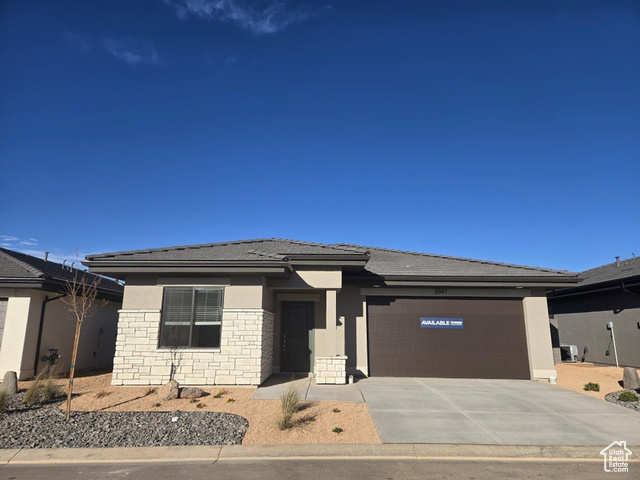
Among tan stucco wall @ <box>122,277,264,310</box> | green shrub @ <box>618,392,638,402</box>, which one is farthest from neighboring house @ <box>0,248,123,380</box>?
green shrub @ <box>618,392,638,402</box>

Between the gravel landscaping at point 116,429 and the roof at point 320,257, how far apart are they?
4.56 metres

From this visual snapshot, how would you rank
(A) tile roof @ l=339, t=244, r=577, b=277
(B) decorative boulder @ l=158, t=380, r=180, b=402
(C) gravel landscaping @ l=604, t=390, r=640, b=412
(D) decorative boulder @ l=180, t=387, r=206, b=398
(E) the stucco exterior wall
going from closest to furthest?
(C) gravel landscaping @ l=604, t=390, r=640, b=412, (B) decorative boulder @ l=158, t=380, r=180, b=402, (D) decorative boulder @ l=180, t=387, r=206, b=398, (A) tile roof @ l=339, t=244, r=577, b=277, (E) the stucco exterior wall

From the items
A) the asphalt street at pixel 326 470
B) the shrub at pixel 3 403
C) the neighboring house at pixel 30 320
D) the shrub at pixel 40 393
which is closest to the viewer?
the asphalt street at pixel 326 470

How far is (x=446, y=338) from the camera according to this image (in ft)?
46.1

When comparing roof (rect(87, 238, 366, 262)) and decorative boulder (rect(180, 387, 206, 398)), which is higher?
roof (rect(87, 238, 366, 262))

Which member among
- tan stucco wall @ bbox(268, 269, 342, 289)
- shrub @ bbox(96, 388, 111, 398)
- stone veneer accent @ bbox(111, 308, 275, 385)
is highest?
tan stucco wall @ bbox(268, 269, 342, 289)

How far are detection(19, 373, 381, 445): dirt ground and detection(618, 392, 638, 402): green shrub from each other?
6.71 m

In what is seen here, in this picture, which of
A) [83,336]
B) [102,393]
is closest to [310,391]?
[102,393]

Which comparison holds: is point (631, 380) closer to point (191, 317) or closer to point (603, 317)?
point (603, 317)

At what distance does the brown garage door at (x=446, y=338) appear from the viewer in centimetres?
1381

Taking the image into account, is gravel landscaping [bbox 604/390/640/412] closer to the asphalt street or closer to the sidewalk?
the sidewalk

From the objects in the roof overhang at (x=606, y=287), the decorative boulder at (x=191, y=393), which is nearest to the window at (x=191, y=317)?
A: the decorative boulder at (x=191, y=393)

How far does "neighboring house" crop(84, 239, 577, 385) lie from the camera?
11.6m

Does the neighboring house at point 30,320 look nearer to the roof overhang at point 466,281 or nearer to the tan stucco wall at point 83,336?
the tan stucco wall at point 83,336
